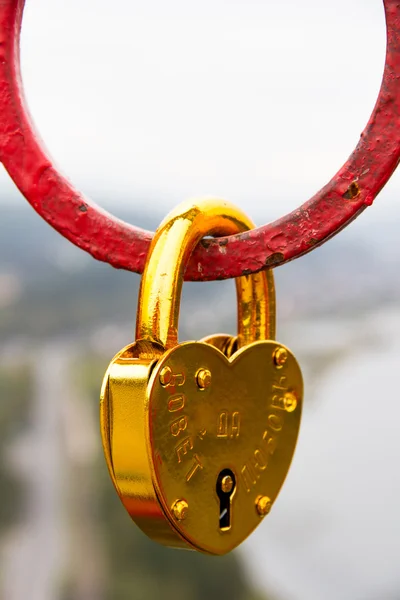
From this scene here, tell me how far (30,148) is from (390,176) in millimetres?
234

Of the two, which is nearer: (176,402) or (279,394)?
(176,402)

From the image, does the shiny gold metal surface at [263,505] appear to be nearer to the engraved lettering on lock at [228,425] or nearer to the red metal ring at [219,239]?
the engraved lettering on lock at [228,425]

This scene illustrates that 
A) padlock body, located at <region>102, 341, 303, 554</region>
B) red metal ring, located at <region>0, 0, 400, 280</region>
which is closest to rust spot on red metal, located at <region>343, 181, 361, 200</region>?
red metal ring, located at <region>0, 0, 400, 280</region>

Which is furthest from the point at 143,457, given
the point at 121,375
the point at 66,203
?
the point at 66,203

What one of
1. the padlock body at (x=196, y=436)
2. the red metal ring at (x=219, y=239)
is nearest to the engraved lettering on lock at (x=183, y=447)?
the padlock body at (x=196, y=436)

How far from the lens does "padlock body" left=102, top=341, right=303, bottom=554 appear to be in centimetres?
56

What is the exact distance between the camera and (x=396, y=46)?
0.54m

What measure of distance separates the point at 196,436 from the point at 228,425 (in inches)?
1.6

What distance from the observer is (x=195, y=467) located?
0.59m

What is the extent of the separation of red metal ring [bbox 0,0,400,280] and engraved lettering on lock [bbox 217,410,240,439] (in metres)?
0.09

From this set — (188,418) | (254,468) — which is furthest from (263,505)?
(188,418)

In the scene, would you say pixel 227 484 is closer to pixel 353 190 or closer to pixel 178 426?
pixel 178 426

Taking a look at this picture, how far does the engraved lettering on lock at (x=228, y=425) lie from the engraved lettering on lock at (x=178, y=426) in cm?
4

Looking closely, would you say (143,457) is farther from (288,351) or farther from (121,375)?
(288,351)
